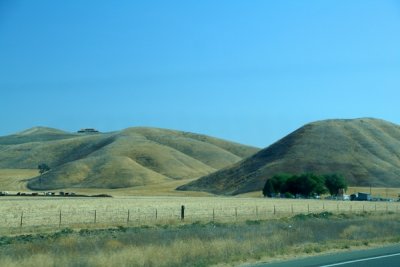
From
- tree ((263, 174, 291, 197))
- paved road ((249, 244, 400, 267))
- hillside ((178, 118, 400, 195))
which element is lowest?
paved road ((249, 244, 400, 267))

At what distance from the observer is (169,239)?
23797 mm

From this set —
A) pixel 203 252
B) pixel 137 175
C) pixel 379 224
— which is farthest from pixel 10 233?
pixel 137 175

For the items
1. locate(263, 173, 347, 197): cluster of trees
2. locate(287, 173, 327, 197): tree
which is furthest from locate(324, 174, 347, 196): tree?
locate(287, 173, 327, 197): tree

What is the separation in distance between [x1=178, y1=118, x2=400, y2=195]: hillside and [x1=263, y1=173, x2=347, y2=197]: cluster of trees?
21909mm

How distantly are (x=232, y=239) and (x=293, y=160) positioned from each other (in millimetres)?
136108

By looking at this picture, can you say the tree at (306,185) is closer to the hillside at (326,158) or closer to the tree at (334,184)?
the tree at (334,184)

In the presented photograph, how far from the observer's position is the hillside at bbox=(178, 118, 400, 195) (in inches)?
5822

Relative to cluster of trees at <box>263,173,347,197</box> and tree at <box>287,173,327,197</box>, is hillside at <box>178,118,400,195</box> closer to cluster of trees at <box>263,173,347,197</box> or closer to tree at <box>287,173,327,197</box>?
cluster of trees at <box>263,173,347,197</box>

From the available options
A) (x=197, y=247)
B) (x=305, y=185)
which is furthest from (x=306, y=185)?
(x=197, y=247)

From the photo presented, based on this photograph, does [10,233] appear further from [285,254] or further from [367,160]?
[367,160]

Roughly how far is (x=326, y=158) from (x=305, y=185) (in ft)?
141

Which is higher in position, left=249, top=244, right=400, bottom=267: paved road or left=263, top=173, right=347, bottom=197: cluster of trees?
left=263, top=173, right=347, bottom=197: cluster of trees

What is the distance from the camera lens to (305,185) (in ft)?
380

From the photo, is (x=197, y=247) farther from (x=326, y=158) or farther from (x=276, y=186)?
(x=326, y=158)
